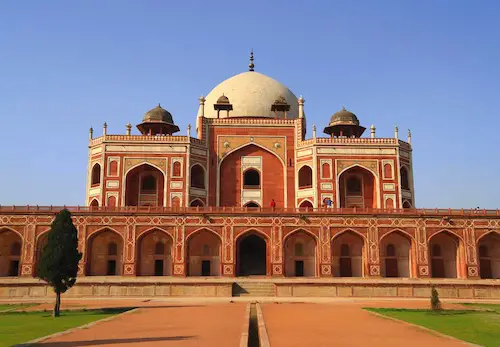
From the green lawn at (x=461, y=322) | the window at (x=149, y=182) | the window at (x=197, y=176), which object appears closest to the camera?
the green lawn at (x=461, y=322)

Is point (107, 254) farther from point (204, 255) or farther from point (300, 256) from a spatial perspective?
point (300, 256)

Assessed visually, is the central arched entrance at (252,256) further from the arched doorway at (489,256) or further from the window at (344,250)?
the arched doorway at (489,256)

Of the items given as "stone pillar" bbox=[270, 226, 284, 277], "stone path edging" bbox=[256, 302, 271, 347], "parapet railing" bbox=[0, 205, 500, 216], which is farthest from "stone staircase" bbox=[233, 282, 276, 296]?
"stone path edging" bbox=[256, 302, 271, 347]

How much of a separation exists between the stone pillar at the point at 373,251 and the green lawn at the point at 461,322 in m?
9.11

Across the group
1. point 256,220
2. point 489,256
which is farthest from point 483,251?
point 256,220

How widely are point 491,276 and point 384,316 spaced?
57.9ft

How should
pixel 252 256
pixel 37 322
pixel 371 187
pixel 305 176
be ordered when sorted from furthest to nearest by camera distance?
1. pixel 305 176
2. pixel 371 187
3. pixel 252 256
4. pixel 37 322

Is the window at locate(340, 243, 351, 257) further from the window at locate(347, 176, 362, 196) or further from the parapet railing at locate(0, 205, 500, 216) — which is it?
the window at locate(347, 176, 362, 196)

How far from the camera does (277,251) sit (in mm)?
28125

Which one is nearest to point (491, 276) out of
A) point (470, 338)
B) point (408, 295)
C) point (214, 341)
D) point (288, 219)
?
point (408, 295)

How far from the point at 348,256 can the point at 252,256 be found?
622cm

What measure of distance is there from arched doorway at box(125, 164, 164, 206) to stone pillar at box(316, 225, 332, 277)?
12.0 m

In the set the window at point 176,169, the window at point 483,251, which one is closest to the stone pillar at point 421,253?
the window at point 483,251

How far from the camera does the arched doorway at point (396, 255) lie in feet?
96.8
